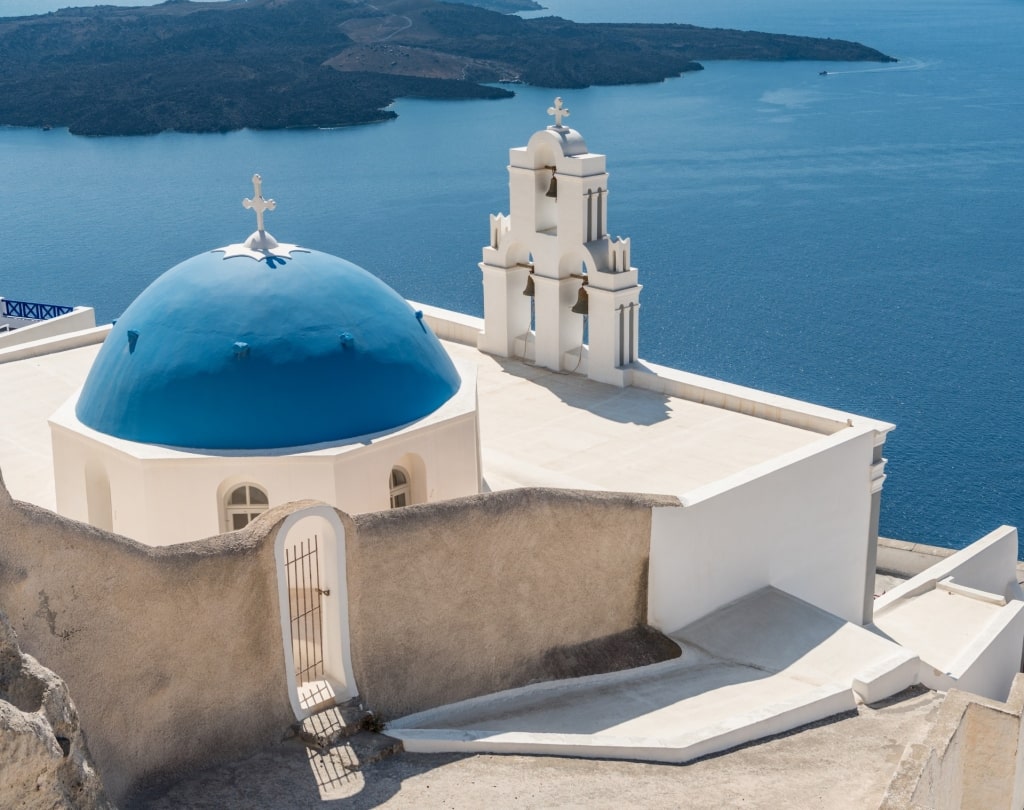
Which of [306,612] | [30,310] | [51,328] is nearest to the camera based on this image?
[306,612]

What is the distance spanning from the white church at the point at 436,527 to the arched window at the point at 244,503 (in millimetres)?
31

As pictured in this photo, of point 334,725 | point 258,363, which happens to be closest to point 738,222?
point 258,363

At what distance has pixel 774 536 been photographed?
1525cm

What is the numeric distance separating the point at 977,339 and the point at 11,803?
37.3 metres

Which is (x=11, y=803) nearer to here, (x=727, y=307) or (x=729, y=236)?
(x=727, y=307)

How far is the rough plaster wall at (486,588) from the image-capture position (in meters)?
11.4

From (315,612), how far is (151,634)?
2054 millimetres

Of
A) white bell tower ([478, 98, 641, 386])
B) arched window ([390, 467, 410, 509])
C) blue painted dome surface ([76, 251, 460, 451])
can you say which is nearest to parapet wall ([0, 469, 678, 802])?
arched window ([390, 467, 410, 509])

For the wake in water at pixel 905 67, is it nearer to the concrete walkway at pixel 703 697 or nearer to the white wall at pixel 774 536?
the white wall at pixel 774 536

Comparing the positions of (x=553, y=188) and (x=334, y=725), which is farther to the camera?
(x=553, y=188)

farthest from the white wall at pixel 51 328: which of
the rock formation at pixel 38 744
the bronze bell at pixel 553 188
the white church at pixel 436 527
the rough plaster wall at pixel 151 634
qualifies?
the rock formation at pixel 38 744

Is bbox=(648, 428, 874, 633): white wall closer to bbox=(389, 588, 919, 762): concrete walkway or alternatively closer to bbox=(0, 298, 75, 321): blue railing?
bbox=(389, 588, 919, 762): concrete walkway

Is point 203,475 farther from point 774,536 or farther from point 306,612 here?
point 774,536

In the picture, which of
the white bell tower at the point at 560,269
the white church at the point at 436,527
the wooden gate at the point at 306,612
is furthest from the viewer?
the white bell tower at the point at 560,269
